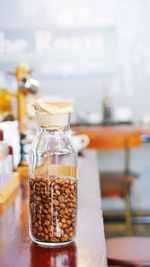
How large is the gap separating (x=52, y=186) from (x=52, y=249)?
0.49ft

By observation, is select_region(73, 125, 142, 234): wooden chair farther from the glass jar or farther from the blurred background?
the glass jar

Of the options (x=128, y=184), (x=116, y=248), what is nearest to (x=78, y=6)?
(x=128, y=184)

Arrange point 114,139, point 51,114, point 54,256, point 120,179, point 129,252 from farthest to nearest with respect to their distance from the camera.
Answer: point 114,139 → point 120,179 → point 129,252 → point 51,114 → point 54,256

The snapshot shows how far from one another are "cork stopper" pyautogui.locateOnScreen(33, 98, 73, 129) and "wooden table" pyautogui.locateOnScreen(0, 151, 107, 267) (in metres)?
0.29

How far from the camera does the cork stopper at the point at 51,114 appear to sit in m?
1.25

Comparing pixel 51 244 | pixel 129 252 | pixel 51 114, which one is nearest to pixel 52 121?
pixel 51 114

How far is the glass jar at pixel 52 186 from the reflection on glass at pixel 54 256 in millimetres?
27

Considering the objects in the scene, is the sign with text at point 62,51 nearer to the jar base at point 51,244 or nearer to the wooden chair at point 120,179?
the wooden chair at point 120,179

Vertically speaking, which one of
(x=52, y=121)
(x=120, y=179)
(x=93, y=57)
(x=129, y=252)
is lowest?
(x=120, y=179)

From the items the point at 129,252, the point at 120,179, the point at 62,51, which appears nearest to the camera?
the point at 129,252

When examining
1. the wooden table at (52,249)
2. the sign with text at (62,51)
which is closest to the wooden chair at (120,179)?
the sign with text at (62,51)

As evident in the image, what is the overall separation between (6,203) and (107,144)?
2601 mm

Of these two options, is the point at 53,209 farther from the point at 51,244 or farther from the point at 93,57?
the point at 93,57

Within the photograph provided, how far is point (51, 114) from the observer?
1.25m
